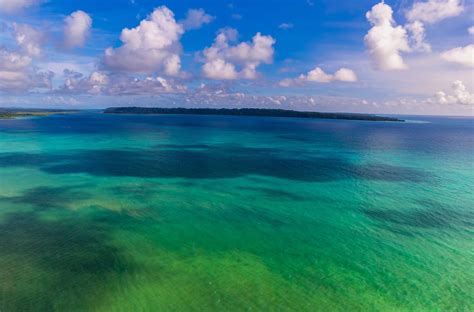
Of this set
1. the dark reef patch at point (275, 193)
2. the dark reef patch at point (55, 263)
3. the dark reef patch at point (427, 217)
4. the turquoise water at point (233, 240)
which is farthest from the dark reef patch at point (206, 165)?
the dark reef patch at point (55, 263)

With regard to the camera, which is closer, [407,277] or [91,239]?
[407,277]

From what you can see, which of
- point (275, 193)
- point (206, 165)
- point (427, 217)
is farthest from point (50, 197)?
point (427, 217)

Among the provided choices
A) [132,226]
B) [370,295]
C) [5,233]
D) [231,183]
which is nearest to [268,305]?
[370,295]

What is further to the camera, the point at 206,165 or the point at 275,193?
the point at 206,165

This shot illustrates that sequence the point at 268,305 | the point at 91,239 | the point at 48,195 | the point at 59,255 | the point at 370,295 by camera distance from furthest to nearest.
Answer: the point at 48,195, the point at 91,239, the point at 59,255, the point at 370,295, the point at 268,305

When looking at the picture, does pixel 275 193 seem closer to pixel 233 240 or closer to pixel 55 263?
pixel 233 240

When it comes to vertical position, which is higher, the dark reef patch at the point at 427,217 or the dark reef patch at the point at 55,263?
the dark reef patch at the point at 427,217

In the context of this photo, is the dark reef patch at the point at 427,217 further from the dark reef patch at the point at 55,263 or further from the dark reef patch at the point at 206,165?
the dark reef patch at the point at 55,263

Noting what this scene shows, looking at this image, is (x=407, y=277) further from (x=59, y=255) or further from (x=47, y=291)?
(x=59, y=255)
